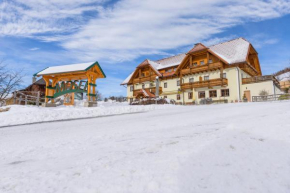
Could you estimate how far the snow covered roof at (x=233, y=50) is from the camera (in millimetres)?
24219

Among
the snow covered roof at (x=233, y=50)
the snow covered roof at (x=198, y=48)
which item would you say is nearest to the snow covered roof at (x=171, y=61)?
the snow covered roof at (x=198, y=48)

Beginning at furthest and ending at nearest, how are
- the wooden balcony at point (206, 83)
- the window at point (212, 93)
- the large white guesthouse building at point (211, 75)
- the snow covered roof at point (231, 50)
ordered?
1. the window at point (212, 93)
2. the wooden balcony at point (206, 83)
3. the snow covered roof at point (231, 50)
4. the large white guesthouse building at point (211, 75)

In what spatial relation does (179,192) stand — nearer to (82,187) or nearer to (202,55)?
(82,187)

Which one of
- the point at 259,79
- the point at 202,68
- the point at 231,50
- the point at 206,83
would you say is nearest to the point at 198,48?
the point at 202,68

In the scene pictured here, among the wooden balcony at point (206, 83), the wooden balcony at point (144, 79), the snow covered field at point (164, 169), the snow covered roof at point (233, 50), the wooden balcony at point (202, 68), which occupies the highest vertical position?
the snow covered roof at point (233, 50)

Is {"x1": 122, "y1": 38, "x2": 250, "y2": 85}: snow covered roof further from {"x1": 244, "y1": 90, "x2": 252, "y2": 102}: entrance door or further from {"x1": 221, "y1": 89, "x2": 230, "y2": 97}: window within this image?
{"x1": 244, "y1": 90, "x2": 252, "y2": 102}: entrance door

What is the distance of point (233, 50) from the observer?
2661cm

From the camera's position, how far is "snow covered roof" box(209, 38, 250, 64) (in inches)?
953

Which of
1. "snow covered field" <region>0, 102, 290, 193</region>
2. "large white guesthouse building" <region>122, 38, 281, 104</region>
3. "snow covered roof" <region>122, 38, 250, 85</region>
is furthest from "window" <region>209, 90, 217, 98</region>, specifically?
"snow covered field" <region>0, 102, 290, 193</region>

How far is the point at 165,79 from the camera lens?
109ft

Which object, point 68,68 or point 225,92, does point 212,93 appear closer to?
point 225,92

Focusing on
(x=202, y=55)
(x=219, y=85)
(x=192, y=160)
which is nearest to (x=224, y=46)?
(x=202, y=55)

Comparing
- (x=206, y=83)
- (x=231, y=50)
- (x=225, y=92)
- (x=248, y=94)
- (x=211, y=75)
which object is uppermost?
(x=231, y=50)

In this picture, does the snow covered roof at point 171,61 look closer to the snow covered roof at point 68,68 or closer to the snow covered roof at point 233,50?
the snow covered roof at point 233,50
